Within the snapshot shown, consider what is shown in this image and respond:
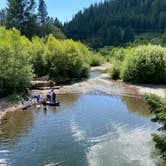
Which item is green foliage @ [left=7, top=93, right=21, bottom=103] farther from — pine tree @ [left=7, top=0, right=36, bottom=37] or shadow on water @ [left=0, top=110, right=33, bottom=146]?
pine tree @ [left=7, top=0, right=36, bottom=37]

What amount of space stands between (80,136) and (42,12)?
5383 inches

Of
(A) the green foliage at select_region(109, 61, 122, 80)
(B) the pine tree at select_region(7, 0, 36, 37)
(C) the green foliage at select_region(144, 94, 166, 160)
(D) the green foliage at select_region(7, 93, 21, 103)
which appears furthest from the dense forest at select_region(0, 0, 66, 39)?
(C) the green foliage at select_region(144, 94, 166, 160)

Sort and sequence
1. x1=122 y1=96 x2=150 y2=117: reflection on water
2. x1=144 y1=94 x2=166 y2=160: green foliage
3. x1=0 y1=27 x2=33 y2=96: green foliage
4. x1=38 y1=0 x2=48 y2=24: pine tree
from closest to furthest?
x1=144 y1=94 x2=166 y2=160: green foliage → x1=122 y1=96 x2=150 y2=117: reflection on water → x1=0 y1=27 x2=33 y2=96: green foliage → x1=38 y1=0 x2=48 y2=24: pine tree

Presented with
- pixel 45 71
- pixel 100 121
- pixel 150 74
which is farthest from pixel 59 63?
pixel 100 121

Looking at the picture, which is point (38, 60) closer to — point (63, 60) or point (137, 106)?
point (63, 60)

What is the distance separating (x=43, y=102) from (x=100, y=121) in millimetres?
12487

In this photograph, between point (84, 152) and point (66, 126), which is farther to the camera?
point (66, 126)

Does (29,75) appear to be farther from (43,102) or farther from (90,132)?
(90,132)

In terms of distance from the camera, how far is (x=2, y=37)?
204 ft

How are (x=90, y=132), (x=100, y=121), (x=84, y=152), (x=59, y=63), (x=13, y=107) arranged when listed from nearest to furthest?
(x=84, y=152), (x=90, y=132), (x=100, y=121), (x=13, y=107), (x=59, y=63)

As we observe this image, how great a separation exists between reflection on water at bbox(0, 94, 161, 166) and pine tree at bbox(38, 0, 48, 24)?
11651cm

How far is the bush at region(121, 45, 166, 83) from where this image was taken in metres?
74.8

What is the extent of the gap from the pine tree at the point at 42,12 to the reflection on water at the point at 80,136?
116506mm

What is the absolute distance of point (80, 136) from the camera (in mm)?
37219
